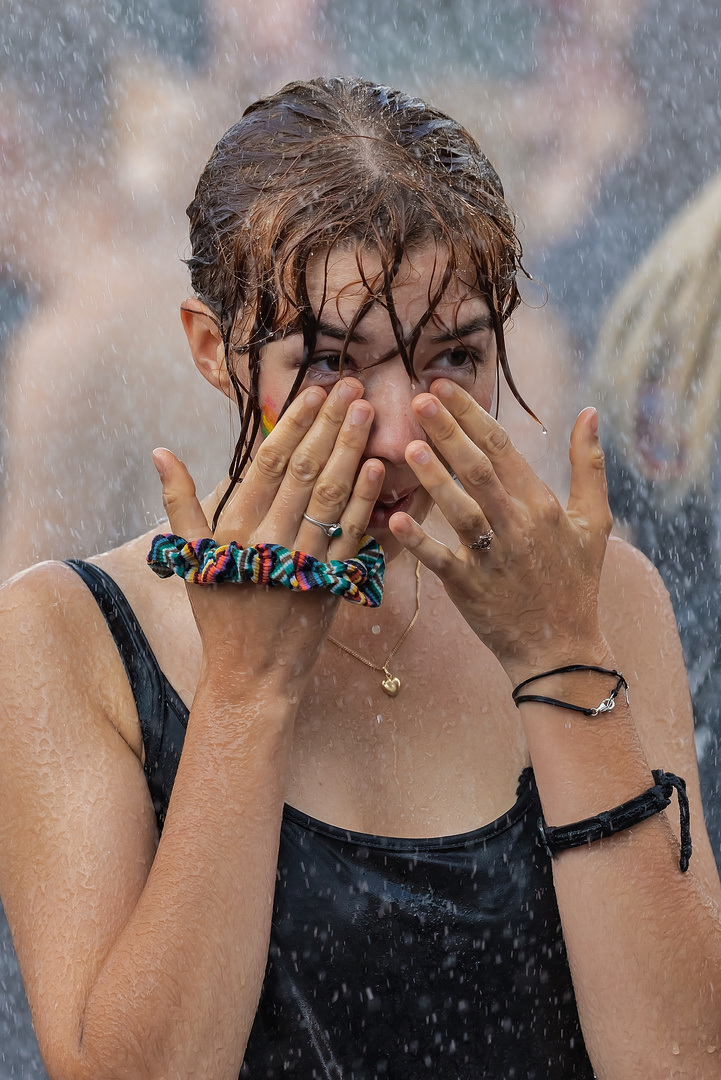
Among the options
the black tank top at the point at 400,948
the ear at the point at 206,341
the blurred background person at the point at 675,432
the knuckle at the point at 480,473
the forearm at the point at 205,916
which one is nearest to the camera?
the forearm at the point at 205,916

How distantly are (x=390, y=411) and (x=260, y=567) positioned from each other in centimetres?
29

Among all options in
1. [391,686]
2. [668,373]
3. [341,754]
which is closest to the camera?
[341,754]

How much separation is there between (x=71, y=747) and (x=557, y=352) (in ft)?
10.0

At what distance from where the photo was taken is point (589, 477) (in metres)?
1.67

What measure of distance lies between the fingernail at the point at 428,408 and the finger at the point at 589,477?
29 cm

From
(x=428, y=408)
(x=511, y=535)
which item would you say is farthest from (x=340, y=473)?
(x=511, y=535)

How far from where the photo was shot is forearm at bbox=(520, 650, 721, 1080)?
1.57 meters

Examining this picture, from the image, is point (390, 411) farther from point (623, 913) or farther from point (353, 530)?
point (623, 913)

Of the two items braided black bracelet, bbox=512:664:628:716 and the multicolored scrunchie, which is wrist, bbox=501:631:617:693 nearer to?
braided black bracelet, bbox=512:664:628:716

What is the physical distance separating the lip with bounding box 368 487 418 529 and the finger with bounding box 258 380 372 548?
0.50ft

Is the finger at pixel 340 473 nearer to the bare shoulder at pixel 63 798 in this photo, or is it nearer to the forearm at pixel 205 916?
the forearm at pixel 205 916

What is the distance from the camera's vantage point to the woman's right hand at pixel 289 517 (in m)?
1.51

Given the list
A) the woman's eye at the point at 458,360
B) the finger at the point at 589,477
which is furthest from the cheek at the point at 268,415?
the finger at the point at 589,477

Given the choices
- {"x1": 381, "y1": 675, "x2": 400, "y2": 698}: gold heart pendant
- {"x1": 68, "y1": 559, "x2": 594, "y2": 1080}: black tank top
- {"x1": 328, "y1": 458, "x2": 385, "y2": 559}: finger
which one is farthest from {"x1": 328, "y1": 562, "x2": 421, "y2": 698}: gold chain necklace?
{"x1": 328, "y1": 458, "x2": 385, "y2": 559}: finger
